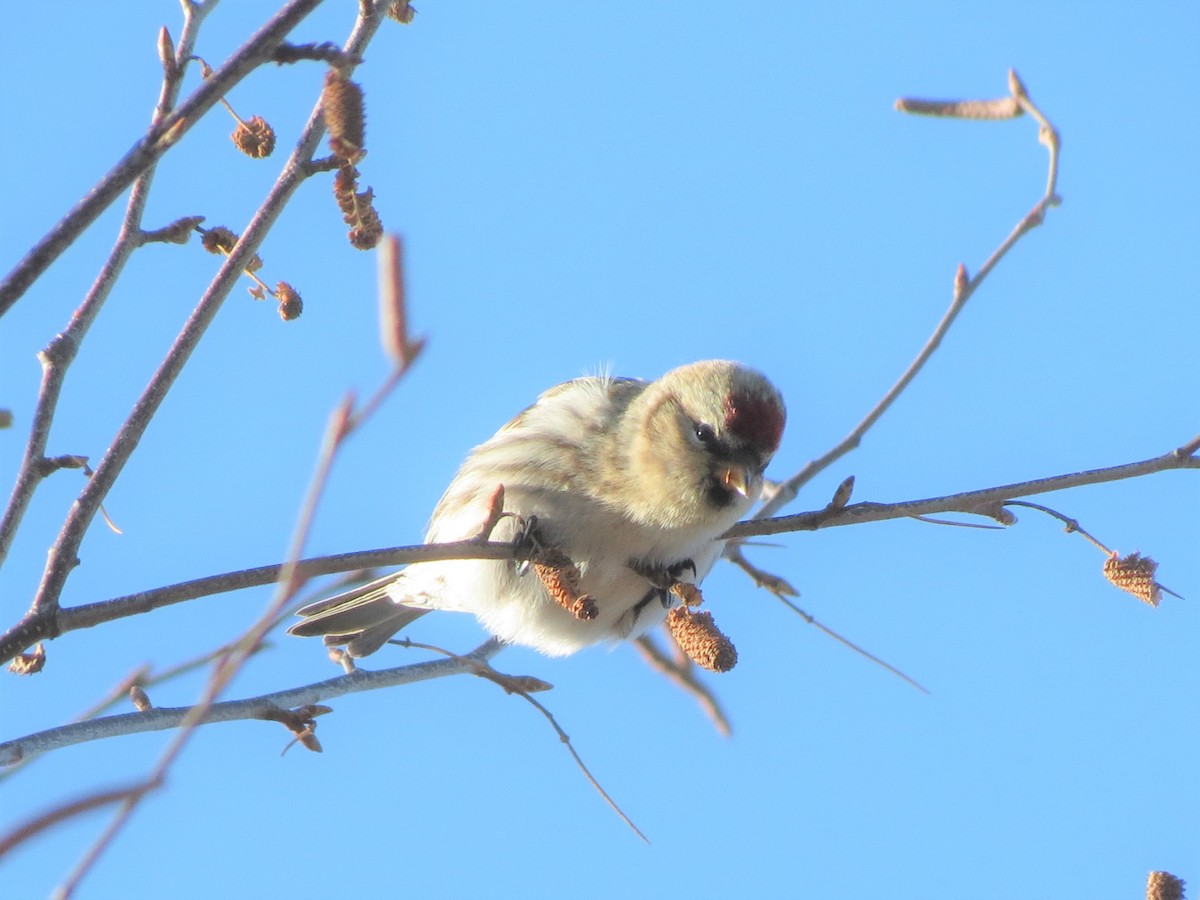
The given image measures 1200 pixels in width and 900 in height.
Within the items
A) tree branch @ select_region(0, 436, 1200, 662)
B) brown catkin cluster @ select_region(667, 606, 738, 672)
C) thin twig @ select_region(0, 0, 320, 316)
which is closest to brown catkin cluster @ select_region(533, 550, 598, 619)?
brown catkin cluster @ select_region(667, 606, 738, 672)

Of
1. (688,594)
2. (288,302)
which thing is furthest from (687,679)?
(288,302)

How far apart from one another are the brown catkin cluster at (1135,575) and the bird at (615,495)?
773 mm

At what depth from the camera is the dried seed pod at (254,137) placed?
5.58ft

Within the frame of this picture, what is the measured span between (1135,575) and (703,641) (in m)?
0.60

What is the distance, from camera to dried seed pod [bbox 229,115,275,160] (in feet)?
5.58

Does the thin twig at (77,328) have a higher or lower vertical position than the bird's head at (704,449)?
lower

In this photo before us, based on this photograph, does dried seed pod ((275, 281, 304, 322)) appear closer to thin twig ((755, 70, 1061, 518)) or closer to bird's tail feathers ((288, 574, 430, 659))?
thin twig ((755, 70, 1061, 518))

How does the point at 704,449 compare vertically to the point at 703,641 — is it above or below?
above

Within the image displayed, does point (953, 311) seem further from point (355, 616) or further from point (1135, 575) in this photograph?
point (355, 616)

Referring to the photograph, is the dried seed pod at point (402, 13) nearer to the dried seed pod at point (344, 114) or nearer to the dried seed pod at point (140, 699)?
the dried seed pod at point (344, 114)

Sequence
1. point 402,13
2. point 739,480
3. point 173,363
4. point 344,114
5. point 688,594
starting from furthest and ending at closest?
point 739,480 → point 688,594 → point 402,13 → point 173,363 → point 344,114

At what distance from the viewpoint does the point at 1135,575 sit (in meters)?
1.84

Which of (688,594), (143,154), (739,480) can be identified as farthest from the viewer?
(739,480)

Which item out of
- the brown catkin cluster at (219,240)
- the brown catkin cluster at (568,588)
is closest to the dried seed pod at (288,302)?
the brown catkin cluster at (219,240)
